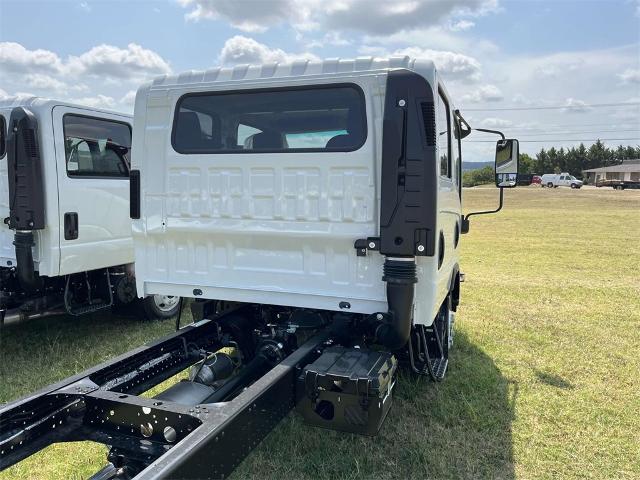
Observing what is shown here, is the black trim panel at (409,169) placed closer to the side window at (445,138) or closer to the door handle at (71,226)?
the side window at (445,138)

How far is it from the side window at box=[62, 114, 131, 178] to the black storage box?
3.51 m

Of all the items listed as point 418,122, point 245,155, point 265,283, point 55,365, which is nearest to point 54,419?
point 265,283

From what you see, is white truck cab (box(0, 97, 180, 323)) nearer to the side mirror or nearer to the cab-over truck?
the cab-over truck

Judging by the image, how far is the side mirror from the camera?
388 centimetres

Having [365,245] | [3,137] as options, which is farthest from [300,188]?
[3,137]

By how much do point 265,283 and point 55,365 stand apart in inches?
100

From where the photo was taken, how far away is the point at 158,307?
6047mm

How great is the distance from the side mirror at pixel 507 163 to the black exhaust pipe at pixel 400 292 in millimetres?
1417

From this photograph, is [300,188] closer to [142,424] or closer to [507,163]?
[142,424]

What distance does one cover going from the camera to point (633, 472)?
3.13 metres

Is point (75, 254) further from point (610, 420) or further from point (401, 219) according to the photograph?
point (610, 420)

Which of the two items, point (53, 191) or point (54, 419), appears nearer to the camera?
point (54, 419)

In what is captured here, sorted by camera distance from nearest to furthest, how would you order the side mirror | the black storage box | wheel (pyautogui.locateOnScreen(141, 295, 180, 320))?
the black storage box, the side mirror, wheel (pyautogui.locateOnScreen(141, 295, 180, 320))

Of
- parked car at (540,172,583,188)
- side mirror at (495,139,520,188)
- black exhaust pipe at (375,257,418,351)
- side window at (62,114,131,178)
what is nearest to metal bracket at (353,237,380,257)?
black exhaust pipe at (375,257,418,351)
